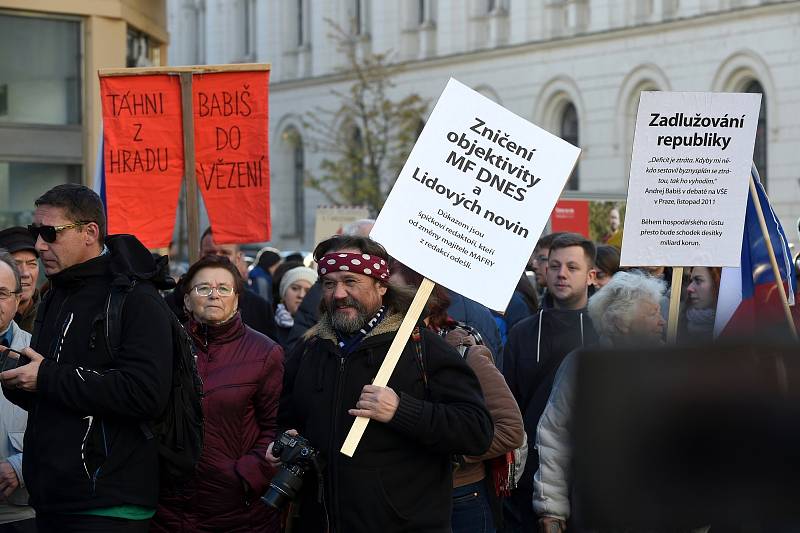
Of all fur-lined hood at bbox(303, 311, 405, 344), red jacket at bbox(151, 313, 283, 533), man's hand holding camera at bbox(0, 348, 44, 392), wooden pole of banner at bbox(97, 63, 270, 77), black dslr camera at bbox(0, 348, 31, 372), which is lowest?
red jacket at bbox(151, 313, 283, 533)

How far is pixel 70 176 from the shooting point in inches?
585

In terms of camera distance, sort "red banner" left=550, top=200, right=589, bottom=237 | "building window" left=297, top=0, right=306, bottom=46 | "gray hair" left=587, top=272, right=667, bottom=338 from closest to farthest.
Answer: "gray hair" left=587, top=272, right=667, bottom=338, "red banner" left=550, top=200, right=589, bottom=237, "building window" left=297, top=0, right=306, bottom=46

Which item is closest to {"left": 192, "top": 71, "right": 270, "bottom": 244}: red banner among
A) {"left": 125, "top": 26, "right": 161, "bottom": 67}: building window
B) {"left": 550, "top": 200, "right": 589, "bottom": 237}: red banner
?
{"left": 125, "top": 26, "right": 161, "bottom": 67}: building window

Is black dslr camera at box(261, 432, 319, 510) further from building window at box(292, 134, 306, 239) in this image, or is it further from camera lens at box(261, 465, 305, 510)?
building window at box(292, 134, 306, 239)

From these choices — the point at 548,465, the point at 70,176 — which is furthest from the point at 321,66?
the point at 548,465

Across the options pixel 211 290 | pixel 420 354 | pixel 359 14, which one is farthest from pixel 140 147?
pixel 359 14

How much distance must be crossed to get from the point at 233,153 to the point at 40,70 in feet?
21.0

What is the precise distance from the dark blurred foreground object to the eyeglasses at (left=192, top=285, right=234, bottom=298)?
4.76 metres

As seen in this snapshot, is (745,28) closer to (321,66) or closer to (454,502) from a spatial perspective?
(321,66)

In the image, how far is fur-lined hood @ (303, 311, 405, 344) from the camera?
4.95 meters

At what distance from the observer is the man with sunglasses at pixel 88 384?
4820mm

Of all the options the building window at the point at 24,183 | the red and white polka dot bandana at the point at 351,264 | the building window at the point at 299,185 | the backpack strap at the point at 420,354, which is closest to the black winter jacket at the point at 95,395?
the red and white polka dot bandana at the point at 351,264

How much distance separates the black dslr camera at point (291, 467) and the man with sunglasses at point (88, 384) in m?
0.45

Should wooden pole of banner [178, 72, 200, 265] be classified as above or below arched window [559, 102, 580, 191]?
below
